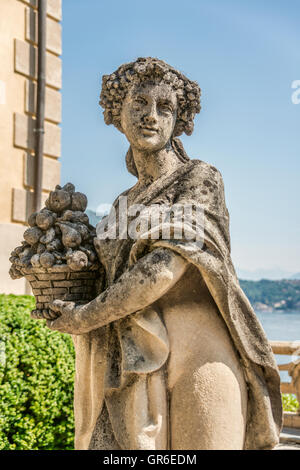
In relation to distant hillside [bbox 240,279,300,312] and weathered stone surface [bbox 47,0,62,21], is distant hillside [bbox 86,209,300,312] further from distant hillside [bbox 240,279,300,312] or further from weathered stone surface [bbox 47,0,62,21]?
weathered stone surface [bbox 47,0,62,21]

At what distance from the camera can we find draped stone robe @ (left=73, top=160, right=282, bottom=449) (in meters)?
2.25

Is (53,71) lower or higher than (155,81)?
higher

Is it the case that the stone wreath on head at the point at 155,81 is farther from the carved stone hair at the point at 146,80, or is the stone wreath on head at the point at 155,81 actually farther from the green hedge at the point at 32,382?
the green hedge at the point at 32,382

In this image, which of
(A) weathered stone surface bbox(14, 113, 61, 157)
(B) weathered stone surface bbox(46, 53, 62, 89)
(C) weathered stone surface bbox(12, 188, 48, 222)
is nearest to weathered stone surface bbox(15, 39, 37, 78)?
(B) weathered stone surface bbox(46, 53, 62, 89)

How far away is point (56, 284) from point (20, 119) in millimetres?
6119

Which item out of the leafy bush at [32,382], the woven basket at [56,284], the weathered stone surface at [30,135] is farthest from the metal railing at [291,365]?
the weathered stone surface at [30,135]

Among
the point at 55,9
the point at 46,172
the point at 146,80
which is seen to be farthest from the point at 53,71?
the point at 146,80

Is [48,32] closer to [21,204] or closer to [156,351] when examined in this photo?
[21,204]

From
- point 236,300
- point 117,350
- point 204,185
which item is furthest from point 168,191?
point 117,350

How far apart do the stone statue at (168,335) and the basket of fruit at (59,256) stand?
75 mm

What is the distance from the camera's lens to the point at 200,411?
2219 mm

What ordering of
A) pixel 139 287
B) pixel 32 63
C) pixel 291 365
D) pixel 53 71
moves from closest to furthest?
1. pixel 139 287
2. pixel 291 365
3. pixel 32 63
4. pixel 53 71

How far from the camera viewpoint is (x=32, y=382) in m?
5.05

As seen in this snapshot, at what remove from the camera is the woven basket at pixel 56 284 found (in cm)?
243
